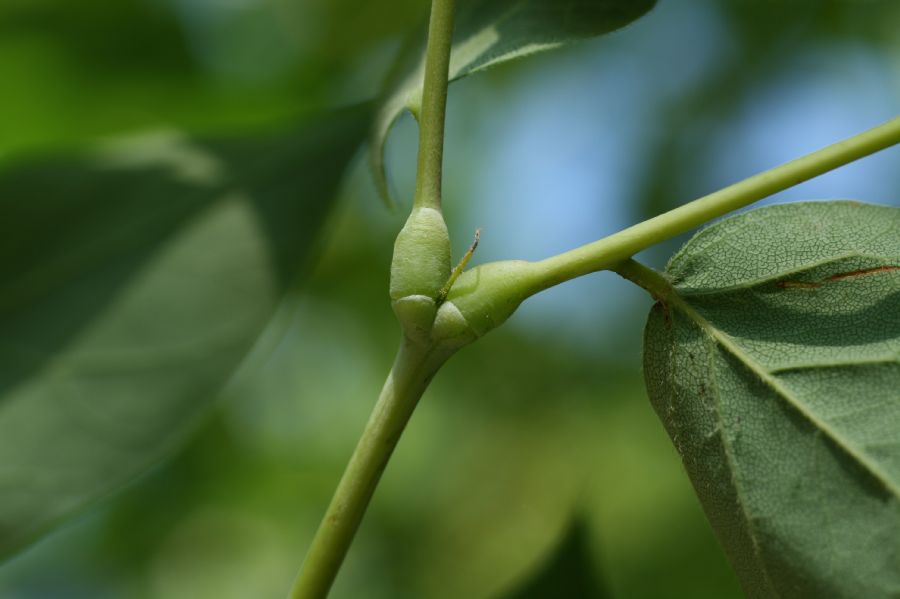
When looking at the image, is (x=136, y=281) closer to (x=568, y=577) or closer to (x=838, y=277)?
(x=568, y=577)

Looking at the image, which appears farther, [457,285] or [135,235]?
[135,235]

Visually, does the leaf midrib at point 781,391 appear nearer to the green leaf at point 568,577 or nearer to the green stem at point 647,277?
the green stem at point 647,277

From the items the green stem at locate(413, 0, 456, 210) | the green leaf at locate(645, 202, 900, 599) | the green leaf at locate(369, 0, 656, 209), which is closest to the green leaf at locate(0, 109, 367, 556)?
the green leaf at locate(369, 0, 656, 209)

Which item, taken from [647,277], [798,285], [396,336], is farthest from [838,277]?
[396,336]

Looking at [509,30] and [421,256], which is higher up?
[509,30]

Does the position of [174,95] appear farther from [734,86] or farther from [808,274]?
[734,86]

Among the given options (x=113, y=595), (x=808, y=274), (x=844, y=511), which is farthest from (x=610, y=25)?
(x=113, y=595)

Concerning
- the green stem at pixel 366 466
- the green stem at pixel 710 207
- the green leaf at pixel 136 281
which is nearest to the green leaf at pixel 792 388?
the green stem at pixel 710 207
